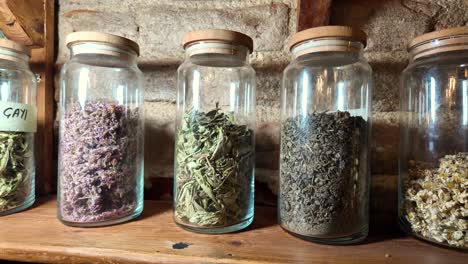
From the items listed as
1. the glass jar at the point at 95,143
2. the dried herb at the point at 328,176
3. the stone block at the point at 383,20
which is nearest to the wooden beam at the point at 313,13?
the stone block at the point at 383,20

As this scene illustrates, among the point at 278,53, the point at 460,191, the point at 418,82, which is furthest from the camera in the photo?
the point at 278,53

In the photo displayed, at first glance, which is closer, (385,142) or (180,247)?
(180,247)

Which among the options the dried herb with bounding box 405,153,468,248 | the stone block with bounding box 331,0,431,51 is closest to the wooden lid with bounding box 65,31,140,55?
the stone block with bounding box 331,0,431,51

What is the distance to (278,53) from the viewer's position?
2.12 ft

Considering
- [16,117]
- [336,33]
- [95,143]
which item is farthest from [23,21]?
[336,33]

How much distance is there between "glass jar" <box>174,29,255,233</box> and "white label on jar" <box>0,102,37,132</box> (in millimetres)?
286

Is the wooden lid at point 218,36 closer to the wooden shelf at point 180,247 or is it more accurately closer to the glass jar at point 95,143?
the glass jar at point 95,143

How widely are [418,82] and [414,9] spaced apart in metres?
0.18

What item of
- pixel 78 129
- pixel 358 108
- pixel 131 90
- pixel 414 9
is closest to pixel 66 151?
pixel 78 129

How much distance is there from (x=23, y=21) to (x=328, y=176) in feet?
2.17

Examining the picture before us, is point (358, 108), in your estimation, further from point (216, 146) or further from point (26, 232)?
point (26, 232)

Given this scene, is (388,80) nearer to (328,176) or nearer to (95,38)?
(328,176)

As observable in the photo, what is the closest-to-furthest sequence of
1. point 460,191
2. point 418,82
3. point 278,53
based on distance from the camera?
point 460,191 → point 418,82 → point 278,53

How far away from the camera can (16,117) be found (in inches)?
21.7
